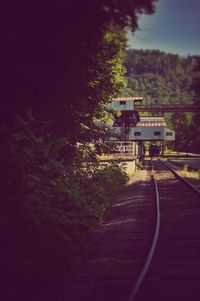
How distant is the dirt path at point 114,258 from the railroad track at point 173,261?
0.63 feet

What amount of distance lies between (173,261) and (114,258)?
1.12 metres

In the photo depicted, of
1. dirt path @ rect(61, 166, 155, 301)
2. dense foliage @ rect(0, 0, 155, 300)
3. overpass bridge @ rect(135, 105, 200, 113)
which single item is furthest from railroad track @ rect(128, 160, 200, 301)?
overpass bridge @ rect(135, 105, 200, 113)

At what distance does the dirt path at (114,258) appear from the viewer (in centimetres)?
617

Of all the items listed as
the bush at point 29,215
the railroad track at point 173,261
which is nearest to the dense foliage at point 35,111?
the bush at point 29,215

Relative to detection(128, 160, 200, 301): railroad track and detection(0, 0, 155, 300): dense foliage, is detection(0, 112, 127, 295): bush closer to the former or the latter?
detection(0, 0, 155, 300): dense foliage

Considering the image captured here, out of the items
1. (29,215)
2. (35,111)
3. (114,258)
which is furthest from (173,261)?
(35,111)

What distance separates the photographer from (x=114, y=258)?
805 cm

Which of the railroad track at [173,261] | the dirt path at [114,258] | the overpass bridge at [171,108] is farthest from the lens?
the overpass bridge at [171,108]

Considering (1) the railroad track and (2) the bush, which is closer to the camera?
(1) the railroad track

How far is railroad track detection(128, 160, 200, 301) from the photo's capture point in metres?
6.07

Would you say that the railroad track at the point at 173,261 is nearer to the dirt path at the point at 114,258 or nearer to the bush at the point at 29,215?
the dirt path at the point at 114,258

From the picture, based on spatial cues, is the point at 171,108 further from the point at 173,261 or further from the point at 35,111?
the point at 173,261

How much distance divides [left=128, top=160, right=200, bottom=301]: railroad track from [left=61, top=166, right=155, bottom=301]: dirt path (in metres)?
0.19

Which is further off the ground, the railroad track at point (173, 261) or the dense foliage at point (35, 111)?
the dense foliage at point (35, 111)
